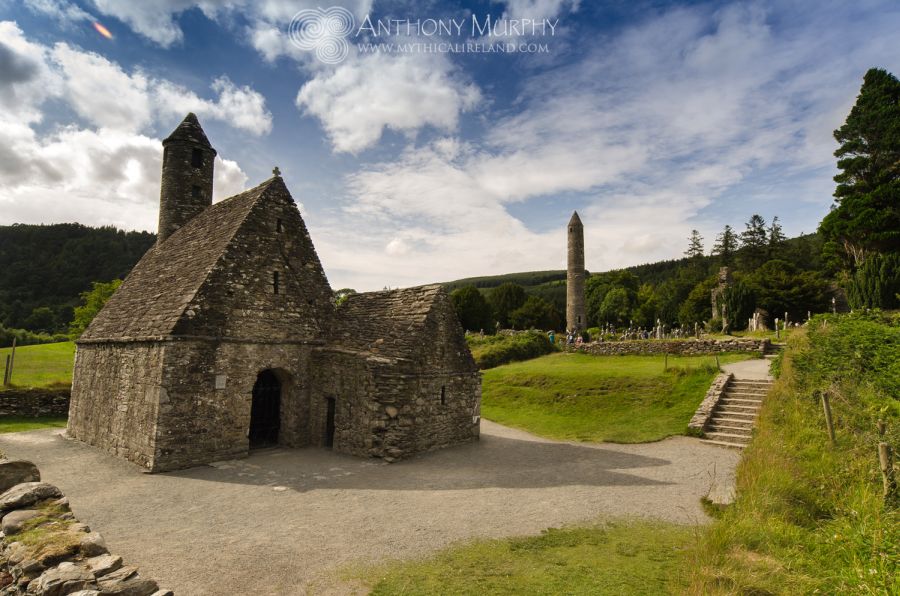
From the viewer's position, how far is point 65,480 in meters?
11.3

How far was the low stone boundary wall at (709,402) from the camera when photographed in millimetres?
15581

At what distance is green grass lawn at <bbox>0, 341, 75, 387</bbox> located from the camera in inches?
905

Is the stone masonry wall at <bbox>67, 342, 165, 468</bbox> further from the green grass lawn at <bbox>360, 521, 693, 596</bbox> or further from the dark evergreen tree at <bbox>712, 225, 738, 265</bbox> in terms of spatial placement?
the dark evergreen tree at <bbox>712, 225, 738, 265</bbox>

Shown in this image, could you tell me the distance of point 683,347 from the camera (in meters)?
28.0

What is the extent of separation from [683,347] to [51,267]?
8169 cm

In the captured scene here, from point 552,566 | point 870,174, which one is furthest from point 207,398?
point 870,174

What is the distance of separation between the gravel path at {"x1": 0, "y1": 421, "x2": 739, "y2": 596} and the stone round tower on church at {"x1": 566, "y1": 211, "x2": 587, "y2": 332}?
40694mm

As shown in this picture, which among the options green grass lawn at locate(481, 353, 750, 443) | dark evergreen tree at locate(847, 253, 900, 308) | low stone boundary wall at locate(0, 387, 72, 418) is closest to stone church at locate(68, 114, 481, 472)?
green grass lawn at locate(481, 353, 750, 443)

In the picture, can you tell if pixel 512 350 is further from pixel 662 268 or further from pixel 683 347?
pixel 662 268

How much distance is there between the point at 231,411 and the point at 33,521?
6.76 m

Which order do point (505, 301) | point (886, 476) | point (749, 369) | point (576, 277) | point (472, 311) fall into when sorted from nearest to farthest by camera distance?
point (886, 476), point (749, 369), point (576, 277), point (472, 311), point (505, 301)

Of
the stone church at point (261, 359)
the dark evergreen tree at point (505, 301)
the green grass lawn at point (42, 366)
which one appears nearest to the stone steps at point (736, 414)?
the stone church at point (261, 359)

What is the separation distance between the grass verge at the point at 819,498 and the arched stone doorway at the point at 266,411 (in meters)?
13.3

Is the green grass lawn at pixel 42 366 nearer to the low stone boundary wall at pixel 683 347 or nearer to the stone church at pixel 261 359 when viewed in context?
the stone church at pixel 261 359
